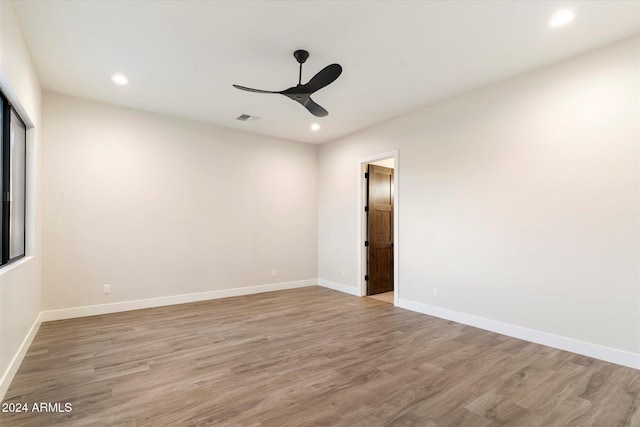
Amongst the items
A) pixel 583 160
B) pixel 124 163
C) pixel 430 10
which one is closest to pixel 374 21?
pixel 430 10

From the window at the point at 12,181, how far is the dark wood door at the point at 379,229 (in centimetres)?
459

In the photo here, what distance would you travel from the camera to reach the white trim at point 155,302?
4.09m

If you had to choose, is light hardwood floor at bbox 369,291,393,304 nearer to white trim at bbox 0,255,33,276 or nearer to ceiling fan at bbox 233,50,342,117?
ceiling fan at bbox 233,50,342,117

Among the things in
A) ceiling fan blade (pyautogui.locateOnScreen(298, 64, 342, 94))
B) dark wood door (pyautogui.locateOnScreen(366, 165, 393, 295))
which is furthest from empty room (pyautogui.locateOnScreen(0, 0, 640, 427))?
dark wood door (pyautogui.locateOnScreen(366, 165, 393, 295))

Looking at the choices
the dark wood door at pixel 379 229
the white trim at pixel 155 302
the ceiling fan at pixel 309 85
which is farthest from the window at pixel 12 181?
the dark wood door at pixel 379 229

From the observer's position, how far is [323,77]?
2.73 m

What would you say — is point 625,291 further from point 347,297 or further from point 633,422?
point 347,297

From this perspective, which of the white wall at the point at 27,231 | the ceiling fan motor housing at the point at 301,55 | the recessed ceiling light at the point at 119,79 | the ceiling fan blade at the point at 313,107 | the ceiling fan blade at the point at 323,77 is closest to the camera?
the white wall at the point at 27,231

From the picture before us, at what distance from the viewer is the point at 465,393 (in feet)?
7.68

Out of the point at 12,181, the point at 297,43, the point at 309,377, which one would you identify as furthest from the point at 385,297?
the point at 12,181

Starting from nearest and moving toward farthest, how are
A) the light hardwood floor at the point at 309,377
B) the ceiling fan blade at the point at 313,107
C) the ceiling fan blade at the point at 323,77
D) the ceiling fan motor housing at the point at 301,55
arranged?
the light hardwood floor at the point at 309,377 → the ceiling fan blade at the point at 323,77 → the ceiling fan motor housing at the point at 301,55 → the ceiling fan blade at the point at 313,107

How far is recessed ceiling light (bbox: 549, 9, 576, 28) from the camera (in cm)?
247

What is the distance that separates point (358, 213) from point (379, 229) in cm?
54

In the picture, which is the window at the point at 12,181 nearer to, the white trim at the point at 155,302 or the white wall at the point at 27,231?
the white wall at the point at 27,231
